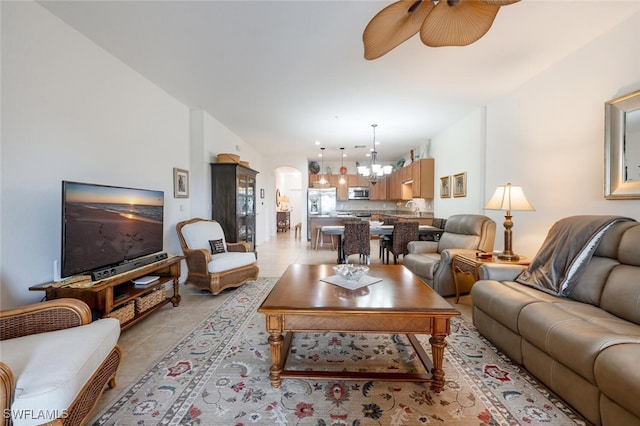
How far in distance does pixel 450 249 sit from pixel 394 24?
278 centimetres

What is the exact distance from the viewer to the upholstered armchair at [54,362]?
994mm

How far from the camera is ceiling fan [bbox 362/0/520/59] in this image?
1.37m

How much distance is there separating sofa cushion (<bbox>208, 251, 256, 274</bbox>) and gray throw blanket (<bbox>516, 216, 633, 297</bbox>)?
10.1 ft

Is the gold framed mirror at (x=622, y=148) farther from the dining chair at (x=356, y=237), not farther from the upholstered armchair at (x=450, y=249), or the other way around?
the dining chair at (x=356, y=237)

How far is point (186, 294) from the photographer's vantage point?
3512 mm

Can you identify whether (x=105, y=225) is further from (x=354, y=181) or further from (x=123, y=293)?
(x=354, y=181)

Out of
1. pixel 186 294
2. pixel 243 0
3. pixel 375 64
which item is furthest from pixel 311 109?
pixel 186 294

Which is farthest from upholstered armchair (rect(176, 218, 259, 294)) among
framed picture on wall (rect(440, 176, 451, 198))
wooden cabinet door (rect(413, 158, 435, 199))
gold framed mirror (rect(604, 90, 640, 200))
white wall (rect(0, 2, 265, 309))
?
wooden cabinet door (rect(413, 158, 435, 199))

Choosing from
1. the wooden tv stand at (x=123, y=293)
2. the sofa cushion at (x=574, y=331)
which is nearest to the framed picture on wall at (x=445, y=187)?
the sofa cushion at (x=574, y=331)

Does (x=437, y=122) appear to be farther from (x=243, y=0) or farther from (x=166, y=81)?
(x=166, y=81)

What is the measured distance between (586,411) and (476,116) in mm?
4023

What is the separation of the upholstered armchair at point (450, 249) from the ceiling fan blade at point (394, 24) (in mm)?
2441

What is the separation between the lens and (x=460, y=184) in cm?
477

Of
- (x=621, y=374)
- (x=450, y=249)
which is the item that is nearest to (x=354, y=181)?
(x=450, y=249)
